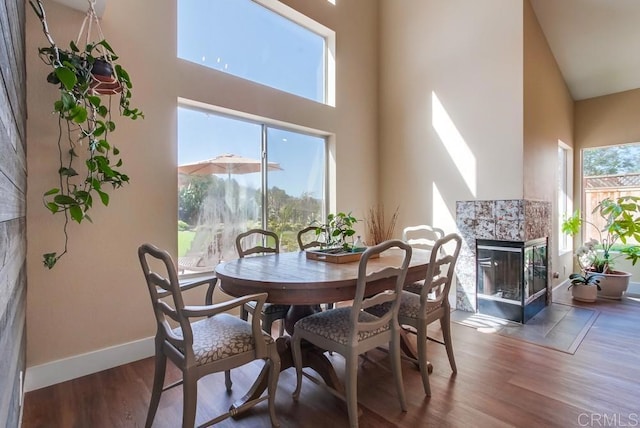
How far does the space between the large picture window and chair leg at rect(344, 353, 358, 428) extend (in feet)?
6.19

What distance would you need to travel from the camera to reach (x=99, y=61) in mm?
1887

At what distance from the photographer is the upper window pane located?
2.96 metres

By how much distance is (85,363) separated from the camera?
2242mm

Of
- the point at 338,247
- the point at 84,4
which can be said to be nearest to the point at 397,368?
the point at 338,247

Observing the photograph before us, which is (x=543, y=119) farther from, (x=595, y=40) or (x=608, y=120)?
(x=608, y=120)

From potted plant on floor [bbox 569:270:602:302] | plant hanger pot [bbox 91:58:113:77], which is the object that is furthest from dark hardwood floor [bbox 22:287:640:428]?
plant hanger pot [bbox 91:58:113:77]

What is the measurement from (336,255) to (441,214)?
2199mm

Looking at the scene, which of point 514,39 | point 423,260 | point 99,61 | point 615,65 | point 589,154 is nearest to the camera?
point 99,61

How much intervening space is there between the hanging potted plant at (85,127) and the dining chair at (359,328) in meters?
1.63

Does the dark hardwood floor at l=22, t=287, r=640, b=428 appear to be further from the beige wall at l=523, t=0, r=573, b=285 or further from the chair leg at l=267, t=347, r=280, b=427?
the beige wall at l=523, t=0, r=573, b=285

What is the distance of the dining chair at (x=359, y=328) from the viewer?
5.22ft

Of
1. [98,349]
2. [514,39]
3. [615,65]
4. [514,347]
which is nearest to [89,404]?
[98,349]

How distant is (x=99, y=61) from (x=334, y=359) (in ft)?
8.56

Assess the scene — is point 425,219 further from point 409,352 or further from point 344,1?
point 344,1
